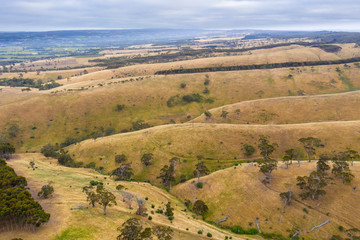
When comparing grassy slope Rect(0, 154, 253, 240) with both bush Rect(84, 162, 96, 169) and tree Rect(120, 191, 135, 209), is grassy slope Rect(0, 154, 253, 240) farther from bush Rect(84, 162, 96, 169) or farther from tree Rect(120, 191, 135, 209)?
bush Rect(84, 162, 96, 169)

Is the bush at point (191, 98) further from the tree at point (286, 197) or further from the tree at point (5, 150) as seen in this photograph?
the tree at point (286, 197)

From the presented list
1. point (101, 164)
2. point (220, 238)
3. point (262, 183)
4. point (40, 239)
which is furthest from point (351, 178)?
point (101, 164)

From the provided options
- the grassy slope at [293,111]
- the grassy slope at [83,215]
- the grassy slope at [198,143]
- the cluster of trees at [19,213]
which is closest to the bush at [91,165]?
the grassy slope at [198,143]

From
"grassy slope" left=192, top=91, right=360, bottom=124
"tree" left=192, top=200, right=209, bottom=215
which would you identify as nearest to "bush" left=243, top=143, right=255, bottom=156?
"grassy slope" left=192, top=91, right=360, bottom=124

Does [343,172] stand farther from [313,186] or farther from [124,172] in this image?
[124,172]

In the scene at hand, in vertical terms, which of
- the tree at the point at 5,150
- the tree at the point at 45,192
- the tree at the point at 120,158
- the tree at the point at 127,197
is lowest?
the tree at the point at 120,158

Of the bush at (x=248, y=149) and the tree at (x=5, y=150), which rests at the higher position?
the tree at (x=5, y=150)
